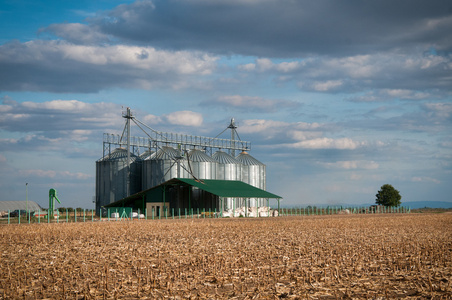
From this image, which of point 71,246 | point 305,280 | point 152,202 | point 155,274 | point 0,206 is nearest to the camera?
point 305,280

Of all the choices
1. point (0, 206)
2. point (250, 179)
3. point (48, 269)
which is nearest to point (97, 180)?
point (250, 179)

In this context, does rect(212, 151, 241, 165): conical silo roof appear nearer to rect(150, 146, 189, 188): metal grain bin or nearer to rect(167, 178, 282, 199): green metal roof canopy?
rect(167, 178, 282, 199): green metal roof canopy

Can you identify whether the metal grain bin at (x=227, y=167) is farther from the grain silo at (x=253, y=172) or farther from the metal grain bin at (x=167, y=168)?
the metal grain bin at (x=167, y=168)

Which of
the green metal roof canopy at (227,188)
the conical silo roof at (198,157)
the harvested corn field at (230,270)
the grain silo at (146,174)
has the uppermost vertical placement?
the conical silo roof at (198,157)

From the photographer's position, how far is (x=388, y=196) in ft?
373

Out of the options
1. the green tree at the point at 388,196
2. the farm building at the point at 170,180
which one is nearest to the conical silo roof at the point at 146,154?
the farm building at the point at 170,180

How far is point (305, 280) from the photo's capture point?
49.0 feet

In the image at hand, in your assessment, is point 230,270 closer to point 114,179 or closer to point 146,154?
point 114,179

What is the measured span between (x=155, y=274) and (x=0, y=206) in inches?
3819

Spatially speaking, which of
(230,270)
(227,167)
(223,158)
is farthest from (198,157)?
(230,270)

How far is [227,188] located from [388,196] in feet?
181

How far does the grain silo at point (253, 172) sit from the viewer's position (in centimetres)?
8925

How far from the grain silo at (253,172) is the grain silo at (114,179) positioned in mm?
19967

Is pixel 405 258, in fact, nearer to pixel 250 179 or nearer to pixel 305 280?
pixel 305 280
